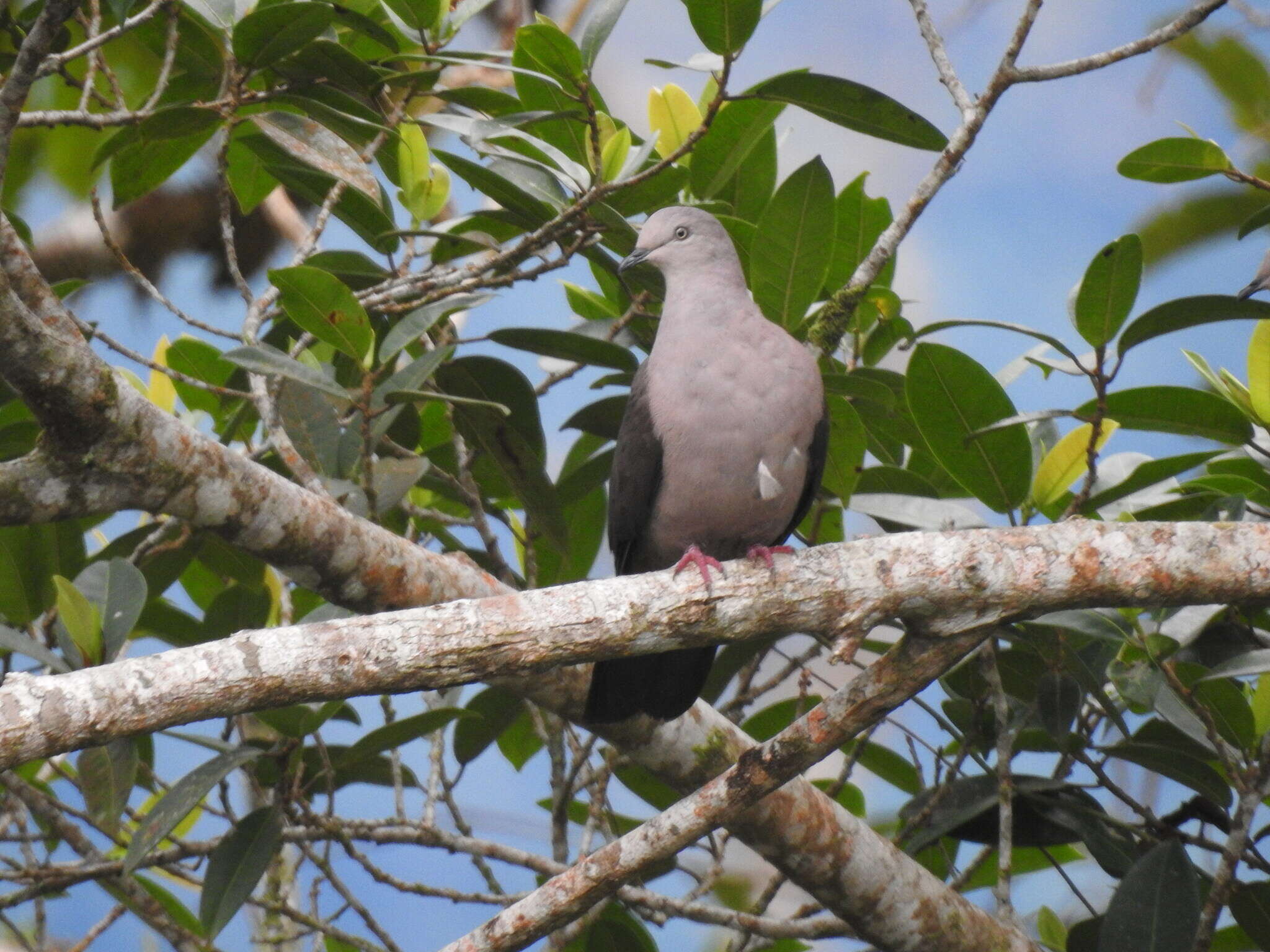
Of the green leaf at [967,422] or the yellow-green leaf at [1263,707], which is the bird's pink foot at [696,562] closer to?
the green leaf at [967,422]

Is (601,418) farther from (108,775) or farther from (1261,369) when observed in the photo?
(1261,369)

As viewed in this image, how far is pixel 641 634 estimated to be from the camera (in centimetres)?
226

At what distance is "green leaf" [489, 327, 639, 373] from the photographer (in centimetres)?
307

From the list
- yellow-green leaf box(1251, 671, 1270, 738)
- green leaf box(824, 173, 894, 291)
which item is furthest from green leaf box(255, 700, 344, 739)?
yellow-green leaf box(1251, 671, 1270, 738)

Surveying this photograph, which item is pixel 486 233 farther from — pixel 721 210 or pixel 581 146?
pixel 721 210

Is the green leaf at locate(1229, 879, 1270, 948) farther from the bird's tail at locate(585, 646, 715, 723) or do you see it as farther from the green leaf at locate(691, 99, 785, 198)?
the green leaf at locate(691, 99, 785, 198)

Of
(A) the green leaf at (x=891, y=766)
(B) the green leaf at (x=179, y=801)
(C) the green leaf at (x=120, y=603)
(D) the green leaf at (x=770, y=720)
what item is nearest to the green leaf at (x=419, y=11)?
(C) the green leaf at (x=120, y=603)

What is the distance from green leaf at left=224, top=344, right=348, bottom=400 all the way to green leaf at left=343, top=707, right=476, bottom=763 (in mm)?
784

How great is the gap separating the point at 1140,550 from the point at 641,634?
99cm

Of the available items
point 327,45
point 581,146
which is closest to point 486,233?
point 581,146

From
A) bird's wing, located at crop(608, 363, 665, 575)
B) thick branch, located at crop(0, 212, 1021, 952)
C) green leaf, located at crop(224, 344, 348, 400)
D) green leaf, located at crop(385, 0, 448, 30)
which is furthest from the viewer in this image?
green leaf, located at crop(385, 0, 448, 30)

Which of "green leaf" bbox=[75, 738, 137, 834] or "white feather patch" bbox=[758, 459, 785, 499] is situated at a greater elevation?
"white feather patch" bbox=[758, 459, 785, 499]

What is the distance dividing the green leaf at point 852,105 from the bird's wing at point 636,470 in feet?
2.42

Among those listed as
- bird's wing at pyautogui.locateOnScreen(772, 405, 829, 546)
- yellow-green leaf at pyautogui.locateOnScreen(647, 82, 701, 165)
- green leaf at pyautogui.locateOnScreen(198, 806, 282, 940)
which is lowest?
green leaf at pyautogui.locateOnScreen(198, 806, 282, 940)
